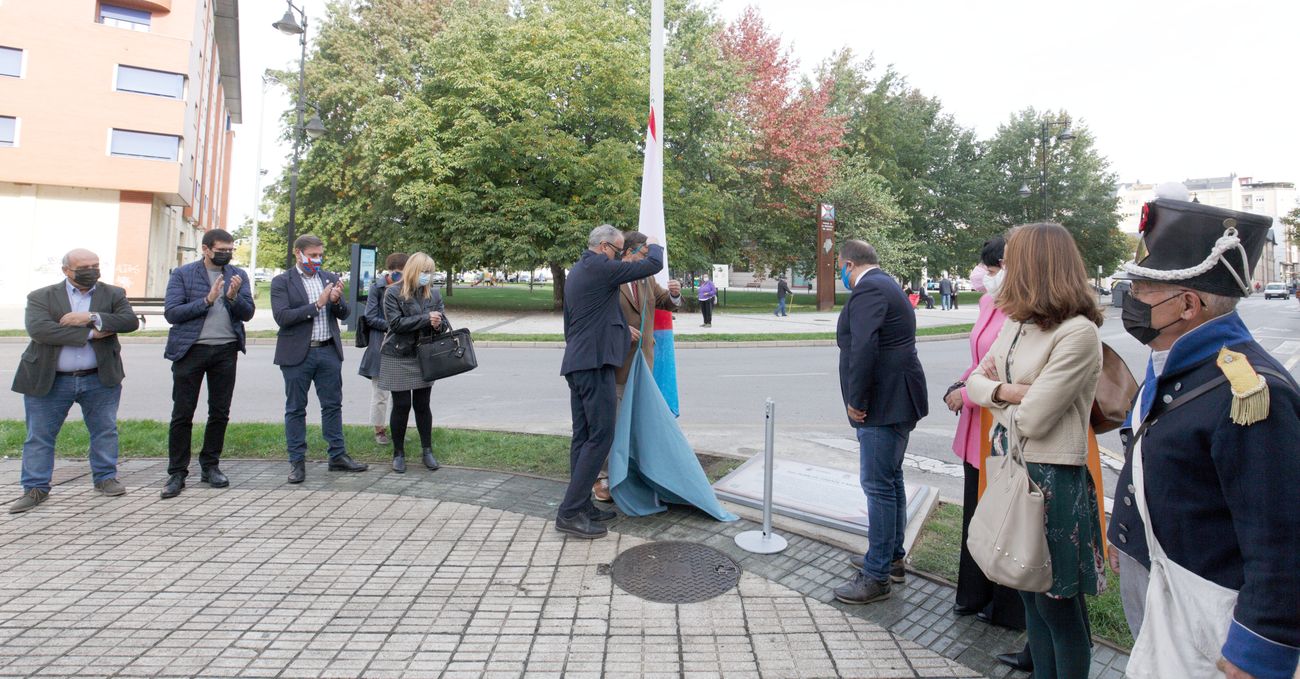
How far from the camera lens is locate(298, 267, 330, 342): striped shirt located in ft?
19.2

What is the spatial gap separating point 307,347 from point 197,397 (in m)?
0.86

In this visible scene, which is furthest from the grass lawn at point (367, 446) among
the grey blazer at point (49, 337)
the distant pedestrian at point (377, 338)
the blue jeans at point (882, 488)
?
the blue jeans at point (882, 488)

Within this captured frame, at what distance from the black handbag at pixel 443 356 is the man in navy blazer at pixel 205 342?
4.54 ft

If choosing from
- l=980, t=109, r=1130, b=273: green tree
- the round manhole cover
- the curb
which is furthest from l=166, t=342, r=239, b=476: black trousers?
l=980, t=109, r=1130, b=273: green tree

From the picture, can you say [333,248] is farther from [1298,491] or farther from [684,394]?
[1298,491]

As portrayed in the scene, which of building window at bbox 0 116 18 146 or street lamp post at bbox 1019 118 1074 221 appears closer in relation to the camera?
building window at bbox 0 116 18 146

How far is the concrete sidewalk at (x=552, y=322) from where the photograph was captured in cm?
2039

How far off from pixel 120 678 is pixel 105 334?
3.30m

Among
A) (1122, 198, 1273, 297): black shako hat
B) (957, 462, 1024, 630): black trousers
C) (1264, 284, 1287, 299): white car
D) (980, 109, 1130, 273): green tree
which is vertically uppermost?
(980, 109, 1130, 273): green tree

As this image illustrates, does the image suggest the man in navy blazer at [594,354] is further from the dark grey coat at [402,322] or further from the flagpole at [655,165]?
the dark grey coat at [402,322]

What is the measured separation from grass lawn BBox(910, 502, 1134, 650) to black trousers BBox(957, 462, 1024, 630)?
0.37 metres

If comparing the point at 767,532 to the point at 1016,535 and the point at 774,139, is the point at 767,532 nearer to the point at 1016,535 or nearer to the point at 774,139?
the point at 1016,535

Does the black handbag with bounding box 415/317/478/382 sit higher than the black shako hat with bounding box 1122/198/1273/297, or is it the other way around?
the black shako hat with bounding box 1122/198/1273/297

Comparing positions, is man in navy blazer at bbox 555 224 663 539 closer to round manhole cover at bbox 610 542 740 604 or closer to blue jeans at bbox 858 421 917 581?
round manhole cover at bbox 610 542 740 604
